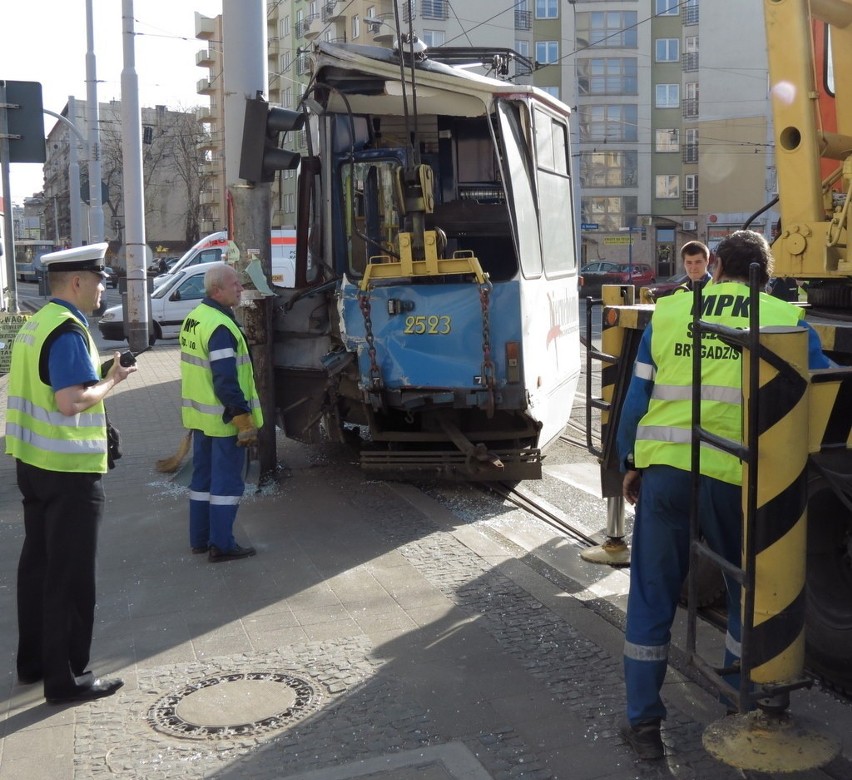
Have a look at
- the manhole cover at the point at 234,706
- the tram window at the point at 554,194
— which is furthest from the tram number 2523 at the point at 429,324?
the manhole cover at the point at 234,706

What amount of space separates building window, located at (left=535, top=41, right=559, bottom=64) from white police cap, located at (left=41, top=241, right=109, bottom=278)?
6230 cm

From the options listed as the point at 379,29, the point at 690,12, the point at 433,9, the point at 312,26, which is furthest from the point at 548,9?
the point at 379,29

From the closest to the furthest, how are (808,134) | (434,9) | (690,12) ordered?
(808,134) < (434,9) < (690,12)

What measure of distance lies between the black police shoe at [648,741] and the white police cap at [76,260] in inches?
116

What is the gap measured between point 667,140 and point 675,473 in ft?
211

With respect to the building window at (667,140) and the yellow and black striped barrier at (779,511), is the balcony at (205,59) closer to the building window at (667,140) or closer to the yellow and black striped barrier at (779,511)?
the building window at (667,140)

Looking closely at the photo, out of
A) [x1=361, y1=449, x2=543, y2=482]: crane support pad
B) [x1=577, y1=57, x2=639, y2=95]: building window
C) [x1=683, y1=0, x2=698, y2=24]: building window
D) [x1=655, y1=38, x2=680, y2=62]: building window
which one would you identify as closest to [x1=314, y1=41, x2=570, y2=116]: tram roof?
[x1=361, y1=449, x2=543, y2=482]: crane support pad

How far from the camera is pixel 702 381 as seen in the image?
384 centimetres

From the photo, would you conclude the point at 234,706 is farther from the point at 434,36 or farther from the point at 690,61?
the point at 690,61

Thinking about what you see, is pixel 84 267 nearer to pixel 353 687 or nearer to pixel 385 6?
pixel 353 687

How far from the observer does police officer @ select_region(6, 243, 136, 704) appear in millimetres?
4508

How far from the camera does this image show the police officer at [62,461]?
4.51m

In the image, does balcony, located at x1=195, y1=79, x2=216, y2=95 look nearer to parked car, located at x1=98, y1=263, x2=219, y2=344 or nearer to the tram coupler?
parked car, located at x1=98, y1=263, x2=219, y2=344

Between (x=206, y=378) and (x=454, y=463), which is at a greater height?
(x=206, y=378)
